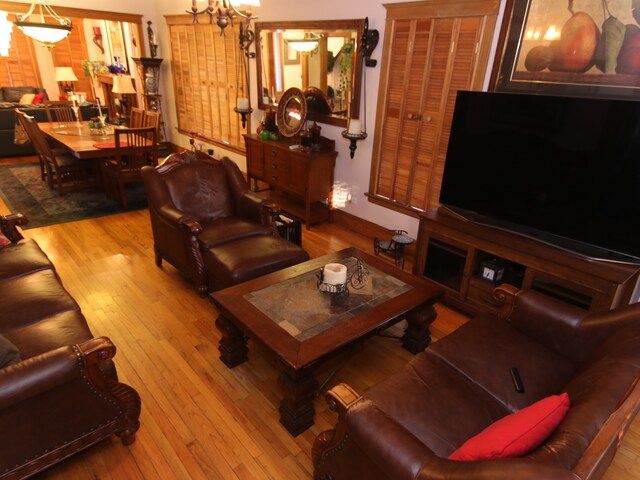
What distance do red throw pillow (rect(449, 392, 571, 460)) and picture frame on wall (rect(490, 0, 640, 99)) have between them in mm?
2074

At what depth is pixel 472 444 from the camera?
112cm

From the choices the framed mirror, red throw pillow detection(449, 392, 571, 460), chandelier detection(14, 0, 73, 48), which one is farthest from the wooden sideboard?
red throw pillow detection(449, 392, 571, 460)

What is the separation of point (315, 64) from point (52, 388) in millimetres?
3747

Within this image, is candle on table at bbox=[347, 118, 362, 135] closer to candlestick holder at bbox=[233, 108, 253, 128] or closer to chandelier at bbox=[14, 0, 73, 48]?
candlestick holder at bbox=[233, 108, 253, 128]

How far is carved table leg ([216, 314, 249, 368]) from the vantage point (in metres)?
2.27

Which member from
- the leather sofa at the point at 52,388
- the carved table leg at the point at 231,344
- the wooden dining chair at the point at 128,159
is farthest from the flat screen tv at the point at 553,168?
the wooden dining chair at the point at 128,159

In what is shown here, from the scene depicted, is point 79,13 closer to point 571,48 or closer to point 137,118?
Result: point 137,118

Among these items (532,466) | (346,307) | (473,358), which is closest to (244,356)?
(346,307)

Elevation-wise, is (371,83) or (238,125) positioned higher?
A: (371,83)

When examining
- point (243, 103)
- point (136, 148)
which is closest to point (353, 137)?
point (243, 103)

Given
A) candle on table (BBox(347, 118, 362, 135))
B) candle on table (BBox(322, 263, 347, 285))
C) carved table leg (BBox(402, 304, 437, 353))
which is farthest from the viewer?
candle on table (BBox(347, 118, 362, 135))

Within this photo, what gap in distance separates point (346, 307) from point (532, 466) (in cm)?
129

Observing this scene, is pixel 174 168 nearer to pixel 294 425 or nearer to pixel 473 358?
pixel 294 425

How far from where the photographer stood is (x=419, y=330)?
2.48 metres
